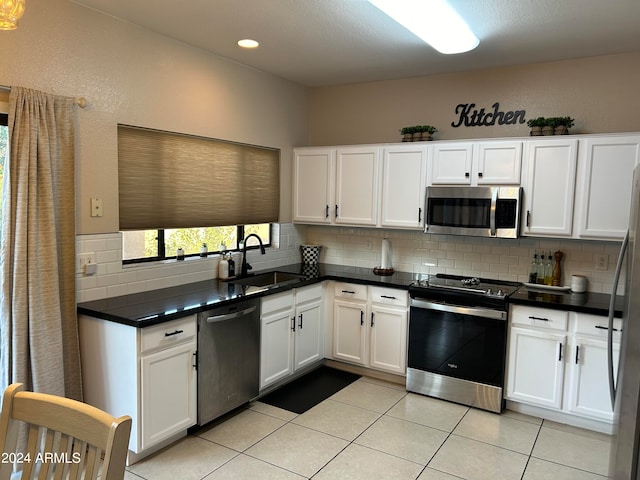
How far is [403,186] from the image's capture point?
13.8 feet

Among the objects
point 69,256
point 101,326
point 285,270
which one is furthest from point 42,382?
point 285,270

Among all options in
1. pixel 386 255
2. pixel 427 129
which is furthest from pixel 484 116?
pixel 386 255

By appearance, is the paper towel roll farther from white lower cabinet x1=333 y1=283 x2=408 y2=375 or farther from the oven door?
the oven door

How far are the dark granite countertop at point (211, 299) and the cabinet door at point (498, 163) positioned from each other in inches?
35.6

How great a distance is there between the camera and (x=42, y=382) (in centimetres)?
267

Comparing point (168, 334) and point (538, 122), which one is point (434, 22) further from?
point (168, 334)

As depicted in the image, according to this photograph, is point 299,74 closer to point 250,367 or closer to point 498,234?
point 498,234

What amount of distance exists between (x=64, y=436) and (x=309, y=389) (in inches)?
110

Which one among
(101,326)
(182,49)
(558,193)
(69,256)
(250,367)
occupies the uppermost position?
(182,49)

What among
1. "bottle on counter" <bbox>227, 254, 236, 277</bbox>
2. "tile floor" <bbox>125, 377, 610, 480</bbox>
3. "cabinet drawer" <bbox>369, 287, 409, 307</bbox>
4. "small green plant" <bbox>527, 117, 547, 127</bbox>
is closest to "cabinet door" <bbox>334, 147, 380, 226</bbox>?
"cabinet drawer" <bbox>369, 287, 409, 307</bbox>

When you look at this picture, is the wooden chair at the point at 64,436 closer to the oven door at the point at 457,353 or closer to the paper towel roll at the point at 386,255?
the oven door at the point at 457,353

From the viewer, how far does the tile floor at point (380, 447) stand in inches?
110

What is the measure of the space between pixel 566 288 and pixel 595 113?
4.54 ft

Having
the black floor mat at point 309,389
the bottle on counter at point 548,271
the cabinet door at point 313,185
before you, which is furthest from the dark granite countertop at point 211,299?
the black floor mat at point 309,389
